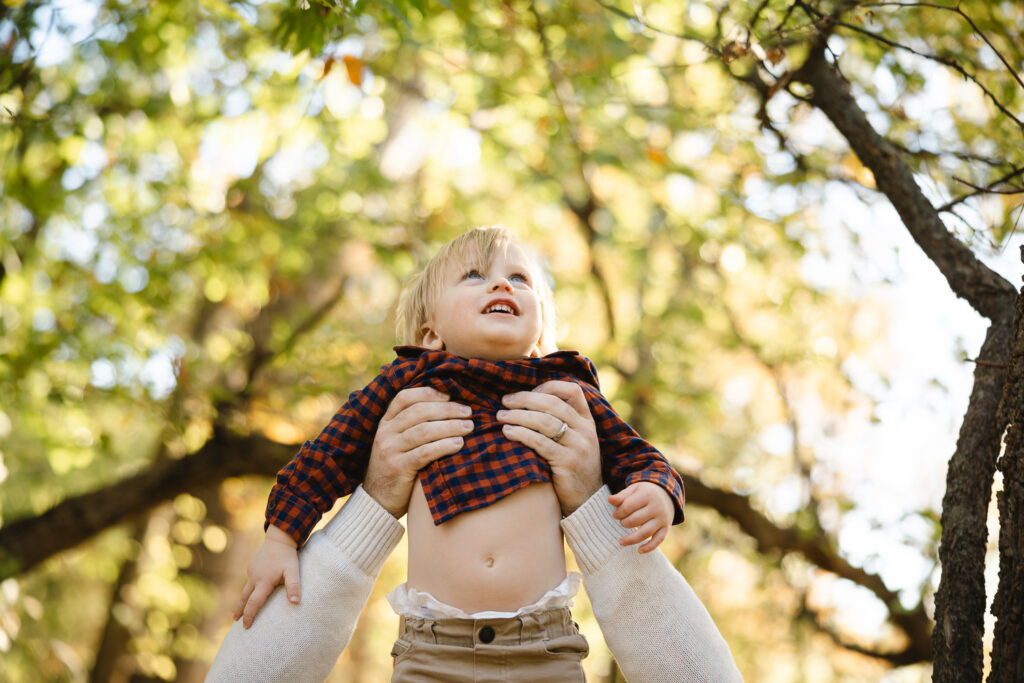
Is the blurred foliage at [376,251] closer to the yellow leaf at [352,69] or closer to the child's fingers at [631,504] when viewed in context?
the yellow leaf at [352,69]

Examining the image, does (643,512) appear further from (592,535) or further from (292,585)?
(292,585)

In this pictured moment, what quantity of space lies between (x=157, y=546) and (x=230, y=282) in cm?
261

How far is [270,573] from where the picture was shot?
2021 mm

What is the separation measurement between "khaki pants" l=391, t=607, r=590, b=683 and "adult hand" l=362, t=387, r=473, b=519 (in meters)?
0.34

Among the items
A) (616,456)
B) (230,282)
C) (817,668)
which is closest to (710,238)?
(230,282)

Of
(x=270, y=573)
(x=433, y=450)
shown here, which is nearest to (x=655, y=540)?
(x=433, y=450)

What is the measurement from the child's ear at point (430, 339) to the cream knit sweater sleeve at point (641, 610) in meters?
0.61

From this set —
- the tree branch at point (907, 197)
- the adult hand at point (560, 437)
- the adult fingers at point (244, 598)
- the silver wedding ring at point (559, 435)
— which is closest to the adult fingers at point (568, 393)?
the adult hand at point (560, 437)

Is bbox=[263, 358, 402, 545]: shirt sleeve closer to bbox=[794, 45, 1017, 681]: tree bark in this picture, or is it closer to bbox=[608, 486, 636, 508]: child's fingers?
bbox=[608, 486, 636, 508]: child's fingers

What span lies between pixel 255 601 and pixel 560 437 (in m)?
0.84

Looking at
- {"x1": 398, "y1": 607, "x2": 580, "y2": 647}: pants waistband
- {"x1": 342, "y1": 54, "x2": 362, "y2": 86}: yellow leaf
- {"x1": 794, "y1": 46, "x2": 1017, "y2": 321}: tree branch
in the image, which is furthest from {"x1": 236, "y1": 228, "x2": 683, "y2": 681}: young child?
{"x1": 342, "y1": 54, "x2": 362, "y2": 86}: yellow leaf

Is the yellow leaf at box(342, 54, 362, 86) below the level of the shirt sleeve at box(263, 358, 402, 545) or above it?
above

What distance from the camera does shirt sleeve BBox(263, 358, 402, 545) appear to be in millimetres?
2041

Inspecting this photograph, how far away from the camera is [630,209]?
725 cm
